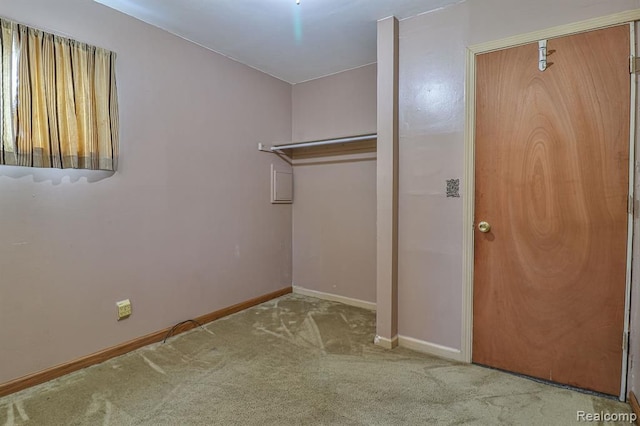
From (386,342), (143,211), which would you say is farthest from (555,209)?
(143,211)

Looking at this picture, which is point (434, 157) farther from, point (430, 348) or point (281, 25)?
point (281, 25)

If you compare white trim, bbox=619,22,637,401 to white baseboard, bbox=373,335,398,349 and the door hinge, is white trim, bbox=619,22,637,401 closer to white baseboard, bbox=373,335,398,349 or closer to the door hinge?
the door hinge

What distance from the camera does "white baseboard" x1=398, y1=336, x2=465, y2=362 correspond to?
2.31 metres

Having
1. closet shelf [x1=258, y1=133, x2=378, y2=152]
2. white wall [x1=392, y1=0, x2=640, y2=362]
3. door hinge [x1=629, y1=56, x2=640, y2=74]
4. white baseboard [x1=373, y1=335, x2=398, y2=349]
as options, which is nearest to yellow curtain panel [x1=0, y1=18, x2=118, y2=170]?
closet shelf [x1=258, y1=133, x2=378, y2=152]

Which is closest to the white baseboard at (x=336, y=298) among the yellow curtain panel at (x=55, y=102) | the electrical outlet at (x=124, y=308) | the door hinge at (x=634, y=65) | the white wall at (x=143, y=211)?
the white wall at (x=143, y=211)

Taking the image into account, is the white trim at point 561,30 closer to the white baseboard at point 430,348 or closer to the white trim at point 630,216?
the white trim at point 630,216

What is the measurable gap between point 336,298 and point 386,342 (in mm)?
1174

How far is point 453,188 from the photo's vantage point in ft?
7.56

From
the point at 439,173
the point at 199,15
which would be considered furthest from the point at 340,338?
the point at 199,15

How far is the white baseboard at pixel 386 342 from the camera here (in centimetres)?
249

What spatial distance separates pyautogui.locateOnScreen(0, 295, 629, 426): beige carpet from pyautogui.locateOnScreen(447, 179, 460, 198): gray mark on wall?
118 cm

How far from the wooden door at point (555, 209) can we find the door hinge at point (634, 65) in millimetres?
18

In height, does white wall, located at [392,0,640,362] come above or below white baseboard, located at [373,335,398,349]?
above

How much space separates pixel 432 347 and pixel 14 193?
2893mm
